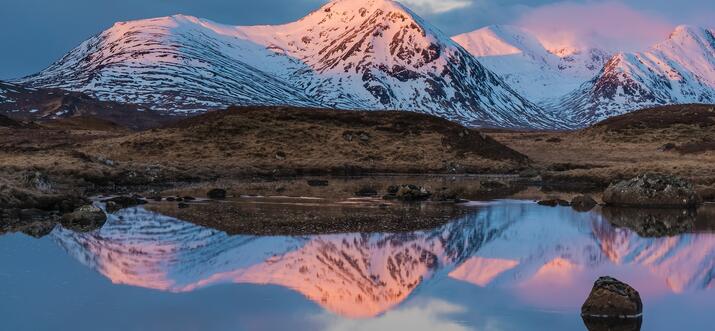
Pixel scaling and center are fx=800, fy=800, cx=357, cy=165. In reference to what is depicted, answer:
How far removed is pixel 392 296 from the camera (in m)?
21.7

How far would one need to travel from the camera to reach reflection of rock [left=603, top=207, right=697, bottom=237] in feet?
119

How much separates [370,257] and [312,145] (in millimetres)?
70668

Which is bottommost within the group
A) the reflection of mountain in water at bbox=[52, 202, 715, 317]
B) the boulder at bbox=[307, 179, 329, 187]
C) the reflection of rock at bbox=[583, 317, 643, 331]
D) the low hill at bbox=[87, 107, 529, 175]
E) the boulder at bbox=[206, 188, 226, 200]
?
the reflection of rock at bbox=[583, 317, 643, 331]

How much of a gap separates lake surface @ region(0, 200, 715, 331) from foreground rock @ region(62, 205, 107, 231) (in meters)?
0.54

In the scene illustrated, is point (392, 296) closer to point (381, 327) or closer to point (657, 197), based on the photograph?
point (381, 327)

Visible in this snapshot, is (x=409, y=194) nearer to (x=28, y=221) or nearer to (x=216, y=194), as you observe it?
(x=216, y=194)

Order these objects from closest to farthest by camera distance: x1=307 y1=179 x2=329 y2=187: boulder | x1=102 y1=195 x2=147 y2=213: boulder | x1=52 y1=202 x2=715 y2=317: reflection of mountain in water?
x1=52 y1=202 x2=715 y2=317: reflection of mountain in water, x1=102 y1=195 x2=147 y2=213: boulder, x1=307 y1=179 x2=329 y2=187: boulder

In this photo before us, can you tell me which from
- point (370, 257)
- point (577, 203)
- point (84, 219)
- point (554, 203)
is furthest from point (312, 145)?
point (370, 257)

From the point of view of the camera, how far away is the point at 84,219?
36250 mm

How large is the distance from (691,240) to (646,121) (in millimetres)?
108142

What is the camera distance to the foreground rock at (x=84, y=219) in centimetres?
3562

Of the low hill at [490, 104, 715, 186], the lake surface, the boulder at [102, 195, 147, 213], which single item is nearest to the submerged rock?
the lake surface

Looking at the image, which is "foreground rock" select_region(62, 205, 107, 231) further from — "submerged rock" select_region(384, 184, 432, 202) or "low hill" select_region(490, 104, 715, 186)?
"low hill" select_region(490, 104, 715, 186)

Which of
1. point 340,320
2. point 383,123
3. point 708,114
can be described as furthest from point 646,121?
point 340,320
